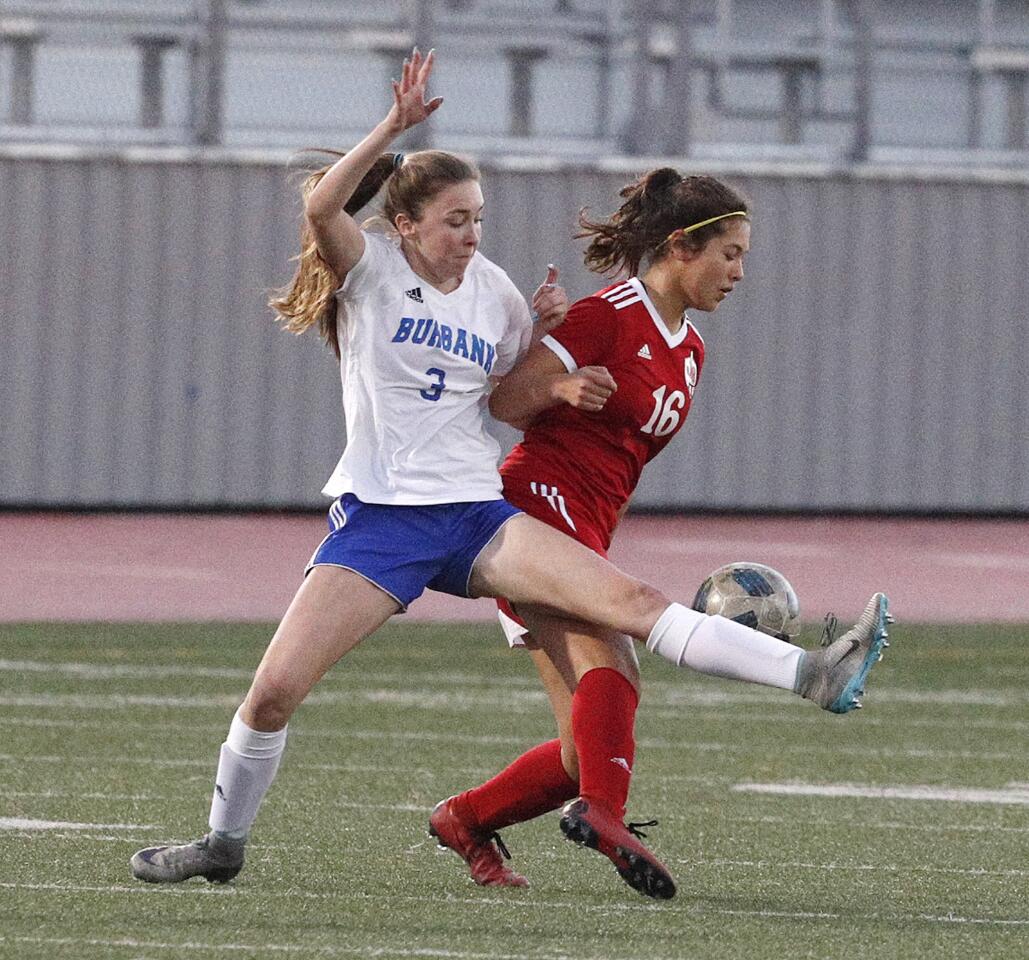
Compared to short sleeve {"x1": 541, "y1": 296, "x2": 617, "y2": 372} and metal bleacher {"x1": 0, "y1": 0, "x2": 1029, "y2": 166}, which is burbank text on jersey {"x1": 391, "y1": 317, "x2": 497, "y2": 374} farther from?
metal bleacher {"x1": 0, "y1": 0, "x2": 1029, "y2": 166}

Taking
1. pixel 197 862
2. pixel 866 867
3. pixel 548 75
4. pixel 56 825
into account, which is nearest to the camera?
pixel 197 862

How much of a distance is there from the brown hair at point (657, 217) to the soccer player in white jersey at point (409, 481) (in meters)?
0.28

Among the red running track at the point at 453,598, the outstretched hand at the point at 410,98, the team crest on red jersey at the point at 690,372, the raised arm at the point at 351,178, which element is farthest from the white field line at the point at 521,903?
the red running track at the point at 453,598

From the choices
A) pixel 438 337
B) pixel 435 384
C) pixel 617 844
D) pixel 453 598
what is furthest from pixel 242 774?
pixel 453 598

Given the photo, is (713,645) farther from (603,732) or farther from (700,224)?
(700,224)

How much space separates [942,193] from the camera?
20422 mm

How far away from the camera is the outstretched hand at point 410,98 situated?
5359 mm

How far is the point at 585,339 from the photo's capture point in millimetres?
5820

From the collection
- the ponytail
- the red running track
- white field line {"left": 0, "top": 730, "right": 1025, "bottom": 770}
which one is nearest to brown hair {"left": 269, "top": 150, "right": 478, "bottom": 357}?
the ponytail

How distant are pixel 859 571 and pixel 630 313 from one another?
1138 cm

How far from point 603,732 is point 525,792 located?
0.44m

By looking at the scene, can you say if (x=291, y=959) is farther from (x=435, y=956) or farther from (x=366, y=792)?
(x=366, y=792)

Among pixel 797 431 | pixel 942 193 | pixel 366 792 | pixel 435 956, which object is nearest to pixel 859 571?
pixel 797 431

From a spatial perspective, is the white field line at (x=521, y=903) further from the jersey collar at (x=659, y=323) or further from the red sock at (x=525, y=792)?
the jersey collar at (x=659, y=323)
